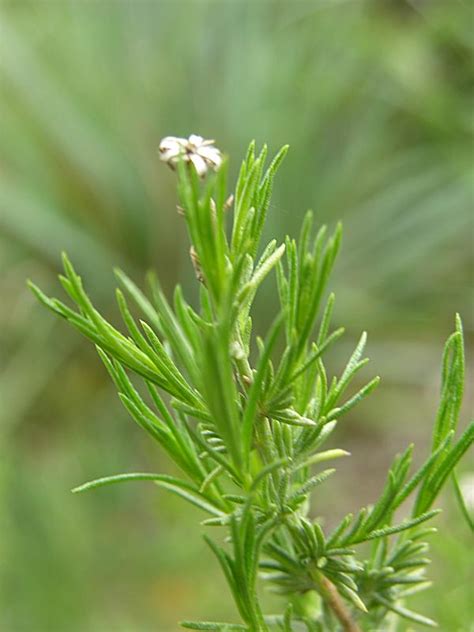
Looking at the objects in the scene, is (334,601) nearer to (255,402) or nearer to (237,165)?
(255,402)

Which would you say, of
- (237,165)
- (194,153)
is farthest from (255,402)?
(237,165)

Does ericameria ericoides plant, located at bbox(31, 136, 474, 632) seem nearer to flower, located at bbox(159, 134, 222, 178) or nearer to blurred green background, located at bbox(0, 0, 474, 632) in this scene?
flower, located at bbox(159, 134, 222, 178)

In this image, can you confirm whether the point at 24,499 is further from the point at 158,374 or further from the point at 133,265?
the point at 133,265

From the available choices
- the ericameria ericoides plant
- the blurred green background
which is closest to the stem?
the ericameria ericoides plant

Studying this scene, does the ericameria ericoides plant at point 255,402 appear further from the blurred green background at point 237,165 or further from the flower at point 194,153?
the blurred green background at point 237,165

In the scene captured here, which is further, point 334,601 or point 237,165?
point 237,165

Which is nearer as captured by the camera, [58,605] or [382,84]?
[58,605]

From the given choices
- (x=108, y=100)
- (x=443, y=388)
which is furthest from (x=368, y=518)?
(x=108, y=100)
